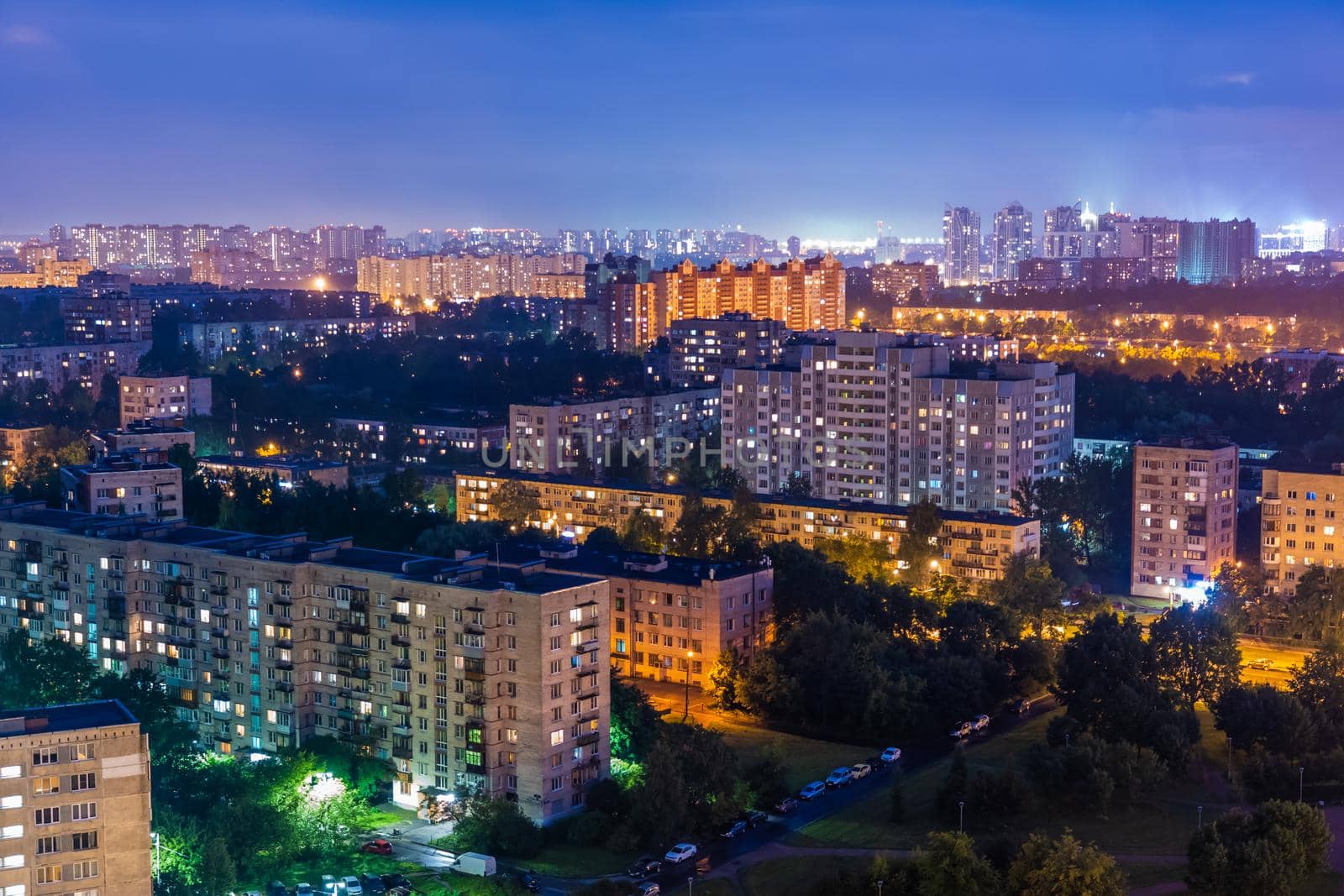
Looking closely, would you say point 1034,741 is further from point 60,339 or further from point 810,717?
point 60,339

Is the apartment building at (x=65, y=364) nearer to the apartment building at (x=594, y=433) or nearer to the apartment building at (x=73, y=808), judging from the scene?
the apartment building at (x=594, y=433)

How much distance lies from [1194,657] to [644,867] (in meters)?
6.47

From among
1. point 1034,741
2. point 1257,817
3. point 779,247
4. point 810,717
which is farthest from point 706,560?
point 779,247

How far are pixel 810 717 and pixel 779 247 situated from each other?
267 feet

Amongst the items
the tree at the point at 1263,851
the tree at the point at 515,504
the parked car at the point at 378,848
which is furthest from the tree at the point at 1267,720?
the tree at the point at 515,504

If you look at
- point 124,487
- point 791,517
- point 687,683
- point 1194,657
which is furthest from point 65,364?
point 1194,657

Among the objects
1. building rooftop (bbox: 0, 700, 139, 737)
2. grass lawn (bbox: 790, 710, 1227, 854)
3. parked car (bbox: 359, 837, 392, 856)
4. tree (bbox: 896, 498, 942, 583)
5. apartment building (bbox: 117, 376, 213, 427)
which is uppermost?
apartment building (bbox: 117, 376, 213, 427)

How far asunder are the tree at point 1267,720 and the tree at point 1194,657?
705 millimetres

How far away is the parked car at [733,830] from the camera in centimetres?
1266

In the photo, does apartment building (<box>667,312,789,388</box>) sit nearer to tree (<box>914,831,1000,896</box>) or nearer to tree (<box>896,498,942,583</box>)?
tree (<box>896,498,942,583</box>)

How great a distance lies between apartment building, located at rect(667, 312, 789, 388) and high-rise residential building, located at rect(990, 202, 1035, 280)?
42037 millimetres

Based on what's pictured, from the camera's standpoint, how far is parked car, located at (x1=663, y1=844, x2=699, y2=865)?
39.5 ft

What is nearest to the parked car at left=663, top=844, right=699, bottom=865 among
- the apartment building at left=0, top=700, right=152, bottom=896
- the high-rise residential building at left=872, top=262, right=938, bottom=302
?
the apartment building at left=0, top=700, right=152, bottom=896

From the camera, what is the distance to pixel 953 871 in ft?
36.3
